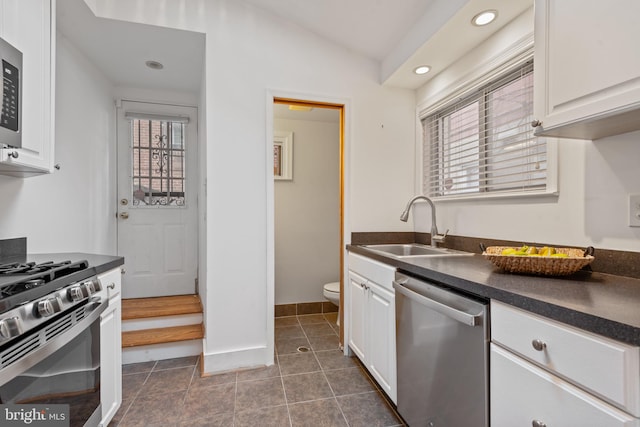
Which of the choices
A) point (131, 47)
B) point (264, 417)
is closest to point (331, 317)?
point (264, 417)

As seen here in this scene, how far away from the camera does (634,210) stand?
1.13 m

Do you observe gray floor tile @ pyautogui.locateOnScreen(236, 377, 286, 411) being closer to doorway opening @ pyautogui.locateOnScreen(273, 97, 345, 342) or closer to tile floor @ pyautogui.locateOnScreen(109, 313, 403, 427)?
tile floor @ pyautogui.locateOnScreen(109, 313, 403, 427)

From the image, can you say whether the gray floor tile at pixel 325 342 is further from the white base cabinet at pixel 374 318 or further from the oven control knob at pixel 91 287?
the oven control knob at pixel 91 287

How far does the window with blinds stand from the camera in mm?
1588

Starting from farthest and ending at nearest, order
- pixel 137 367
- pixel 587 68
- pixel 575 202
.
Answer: pixel 137 367, pixel 575 202, pixel 587 68

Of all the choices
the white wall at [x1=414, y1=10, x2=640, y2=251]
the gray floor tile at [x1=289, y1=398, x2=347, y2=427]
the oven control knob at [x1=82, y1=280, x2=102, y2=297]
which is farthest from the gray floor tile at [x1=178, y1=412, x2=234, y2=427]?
the white wall at [x1=414, y1=10, x2=640, y2=251]

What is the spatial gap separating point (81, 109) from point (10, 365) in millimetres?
2153

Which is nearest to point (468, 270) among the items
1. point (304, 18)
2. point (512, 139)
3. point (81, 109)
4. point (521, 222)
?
point (521, 222)

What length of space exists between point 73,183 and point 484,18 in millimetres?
2943

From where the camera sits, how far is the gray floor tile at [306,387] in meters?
1.82

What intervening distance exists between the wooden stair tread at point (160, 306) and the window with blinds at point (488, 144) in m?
2.30

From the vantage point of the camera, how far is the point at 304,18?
2.19 meters

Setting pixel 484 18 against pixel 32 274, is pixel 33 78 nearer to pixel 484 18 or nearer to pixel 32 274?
pixel 32 274

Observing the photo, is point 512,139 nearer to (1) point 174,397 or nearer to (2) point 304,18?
(2) point 304,18
